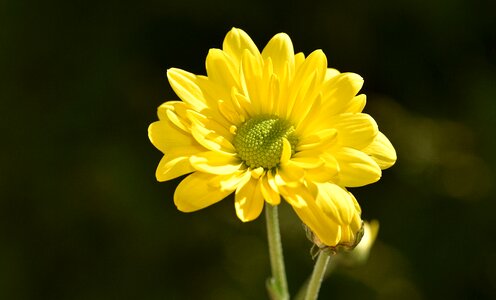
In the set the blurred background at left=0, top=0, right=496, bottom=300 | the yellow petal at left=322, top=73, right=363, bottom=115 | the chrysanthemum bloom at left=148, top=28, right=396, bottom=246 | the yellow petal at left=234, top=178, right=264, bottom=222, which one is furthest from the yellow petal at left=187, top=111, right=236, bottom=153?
the blurred background at left=0, top=0, right=496, bottom=300

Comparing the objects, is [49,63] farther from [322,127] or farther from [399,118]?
[322,127]

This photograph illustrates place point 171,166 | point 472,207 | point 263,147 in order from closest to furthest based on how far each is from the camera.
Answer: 1. point 171,166
2. point 263,147
3. point 472,207

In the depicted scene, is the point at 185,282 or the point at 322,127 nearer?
the point at 322,127

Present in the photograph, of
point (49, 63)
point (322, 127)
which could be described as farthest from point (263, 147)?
point (49, 63)

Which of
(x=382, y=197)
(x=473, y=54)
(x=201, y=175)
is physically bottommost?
(x=382, y=197)

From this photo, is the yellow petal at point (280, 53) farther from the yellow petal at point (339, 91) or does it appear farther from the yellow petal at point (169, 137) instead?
the yellow petal at point (169, 137)

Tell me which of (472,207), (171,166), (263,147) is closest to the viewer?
(171,166)
